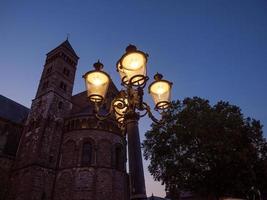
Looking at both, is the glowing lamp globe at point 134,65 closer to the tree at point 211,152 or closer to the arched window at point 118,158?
the tree at point 211,152

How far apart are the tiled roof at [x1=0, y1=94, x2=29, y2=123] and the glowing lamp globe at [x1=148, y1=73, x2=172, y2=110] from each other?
26.8 meters

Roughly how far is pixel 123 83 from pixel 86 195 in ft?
59.8

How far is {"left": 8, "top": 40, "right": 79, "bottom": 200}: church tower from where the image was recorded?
2052 centimetres

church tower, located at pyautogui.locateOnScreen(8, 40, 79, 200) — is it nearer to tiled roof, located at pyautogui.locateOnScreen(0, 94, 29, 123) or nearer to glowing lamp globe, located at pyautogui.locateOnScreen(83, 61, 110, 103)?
tiled roof, located at pyautogui.locateOnScreen(0, 94, 29, 123)

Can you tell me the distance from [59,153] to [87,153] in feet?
10.7

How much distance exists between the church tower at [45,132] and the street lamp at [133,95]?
18203 millimetres

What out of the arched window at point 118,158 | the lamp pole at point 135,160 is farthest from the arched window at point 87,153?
the lamp pole at point 135,160

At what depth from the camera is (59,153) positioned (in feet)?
77.6

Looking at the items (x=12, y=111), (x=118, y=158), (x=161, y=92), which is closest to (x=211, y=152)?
(x=118, y=158)

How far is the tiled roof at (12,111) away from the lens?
92.2 ft

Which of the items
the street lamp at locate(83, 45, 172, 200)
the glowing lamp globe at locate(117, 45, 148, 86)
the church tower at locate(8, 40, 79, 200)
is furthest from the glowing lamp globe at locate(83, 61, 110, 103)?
the church tower at locate(8, 40, 79, 200)

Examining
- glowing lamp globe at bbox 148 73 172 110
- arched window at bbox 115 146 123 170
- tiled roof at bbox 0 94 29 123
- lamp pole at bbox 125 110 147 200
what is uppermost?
tiled roof at bbox 0 94 29 123

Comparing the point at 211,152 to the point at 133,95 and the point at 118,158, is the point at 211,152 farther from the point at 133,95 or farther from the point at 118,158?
the point at 133,95

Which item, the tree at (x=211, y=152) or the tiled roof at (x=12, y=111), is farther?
the tiled roof at (x=12, y=111)
